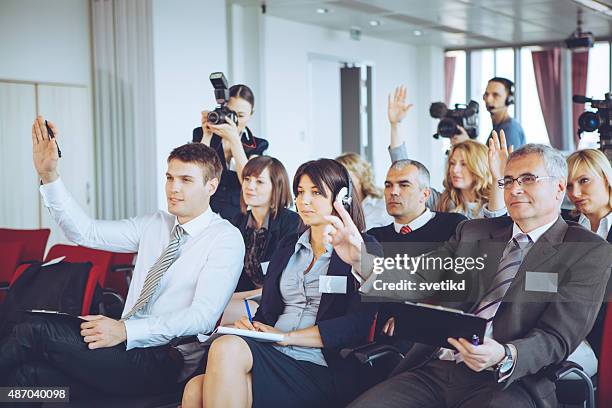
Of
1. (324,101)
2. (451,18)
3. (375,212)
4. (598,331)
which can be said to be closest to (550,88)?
(451,18)

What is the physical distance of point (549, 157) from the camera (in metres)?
2.95

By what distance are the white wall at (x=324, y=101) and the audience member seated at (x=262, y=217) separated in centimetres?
569

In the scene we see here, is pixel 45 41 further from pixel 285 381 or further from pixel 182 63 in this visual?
pixel 285 381

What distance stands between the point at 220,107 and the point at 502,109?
2.25m

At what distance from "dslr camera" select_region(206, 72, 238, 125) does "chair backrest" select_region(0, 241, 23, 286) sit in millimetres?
1455

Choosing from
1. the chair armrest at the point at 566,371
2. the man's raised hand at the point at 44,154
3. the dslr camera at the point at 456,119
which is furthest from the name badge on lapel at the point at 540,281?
the dslr camera at the point at 456,119

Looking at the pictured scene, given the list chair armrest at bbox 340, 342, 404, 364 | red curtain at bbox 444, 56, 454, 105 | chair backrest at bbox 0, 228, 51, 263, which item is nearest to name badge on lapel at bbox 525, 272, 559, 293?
chair armrest at bbox 340, 342, 404, 364

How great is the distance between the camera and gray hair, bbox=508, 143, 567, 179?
2.94 m

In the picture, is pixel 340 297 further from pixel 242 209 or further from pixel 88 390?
pixel 242 209

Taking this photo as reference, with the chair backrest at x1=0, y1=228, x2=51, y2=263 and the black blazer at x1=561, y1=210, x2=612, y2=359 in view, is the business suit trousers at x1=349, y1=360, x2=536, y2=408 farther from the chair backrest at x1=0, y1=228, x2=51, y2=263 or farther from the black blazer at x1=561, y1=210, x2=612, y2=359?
the chair backrest at x1=0, y1=228, x2=51, y2=263

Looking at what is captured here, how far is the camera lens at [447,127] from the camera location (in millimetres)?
6123

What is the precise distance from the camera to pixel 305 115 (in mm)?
11609

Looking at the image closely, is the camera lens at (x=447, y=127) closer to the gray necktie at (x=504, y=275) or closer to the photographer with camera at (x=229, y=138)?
the photographer with camera at (x=229, y=138)

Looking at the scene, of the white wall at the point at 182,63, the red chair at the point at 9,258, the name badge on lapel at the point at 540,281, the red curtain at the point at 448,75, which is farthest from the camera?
the red curtain at the point at 448,75
